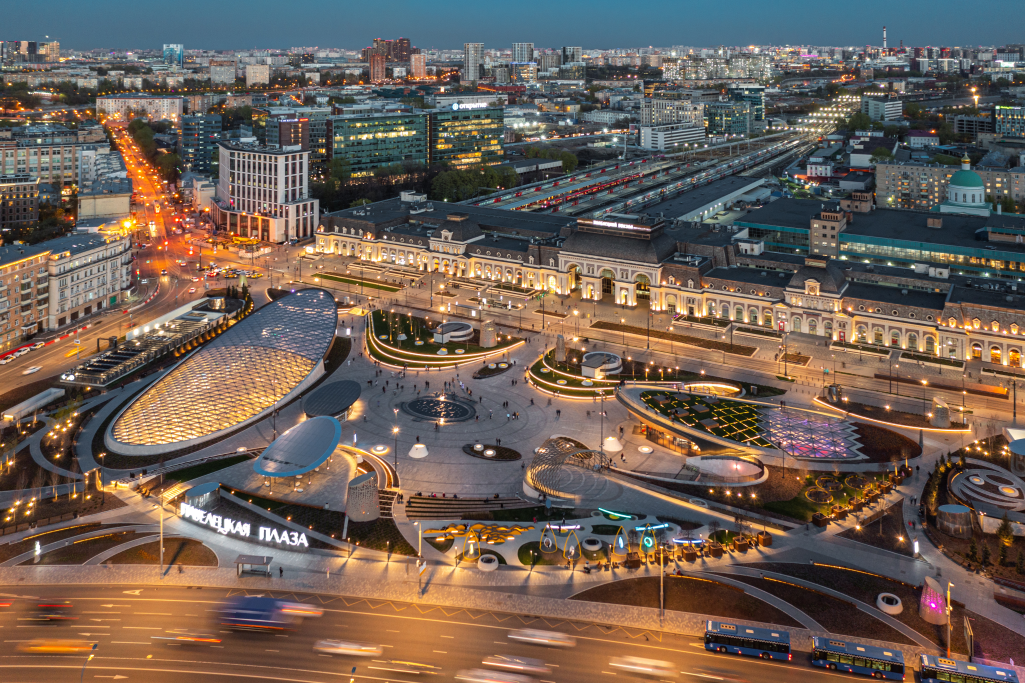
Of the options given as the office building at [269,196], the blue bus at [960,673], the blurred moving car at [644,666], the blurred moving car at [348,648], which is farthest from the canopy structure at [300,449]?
the office building at [269,196]

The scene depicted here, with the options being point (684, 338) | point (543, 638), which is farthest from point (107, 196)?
point (543, 638)

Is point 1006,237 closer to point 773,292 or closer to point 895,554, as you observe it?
point 773,292

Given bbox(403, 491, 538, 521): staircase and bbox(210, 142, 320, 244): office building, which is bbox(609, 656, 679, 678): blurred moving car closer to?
bbox(403, 491, 538, 521): staircase

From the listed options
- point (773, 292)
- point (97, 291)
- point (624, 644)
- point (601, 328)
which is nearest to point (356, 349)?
point (601, 328)

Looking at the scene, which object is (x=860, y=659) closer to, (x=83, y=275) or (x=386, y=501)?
(x=386, y=501)

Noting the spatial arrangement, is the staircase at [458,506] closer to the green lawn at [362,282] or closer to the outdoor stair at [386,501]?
the outdoor stair at [386,501]

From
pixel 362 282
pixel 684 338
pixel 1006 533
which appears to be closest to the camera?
pixel 1006 533

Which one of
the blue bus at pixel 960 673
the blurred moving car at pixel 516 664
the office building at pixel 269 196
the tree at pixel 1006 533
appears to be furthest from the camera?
the office building at pixel 269 196
